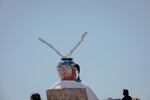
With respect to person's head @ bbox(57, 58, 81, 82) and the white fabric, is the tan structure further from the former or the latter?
person's head @ bbox(57, 58, 81, 82)

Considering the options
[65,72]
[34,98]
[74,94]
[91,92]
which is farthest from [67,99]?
[65,72]

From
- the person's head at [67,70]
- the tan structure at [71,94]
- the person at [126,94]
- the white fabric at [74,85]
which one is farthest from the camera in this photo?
the person's head at [67,70]

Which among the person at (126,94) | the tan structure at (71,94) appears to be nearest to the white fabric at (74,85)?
the tan structure at (71,94)

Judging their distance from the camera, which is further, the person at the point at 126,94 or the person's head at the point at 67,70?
the person's head at the point at 67,70

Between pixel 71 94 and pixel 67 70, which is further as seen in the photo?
pixel 67 70

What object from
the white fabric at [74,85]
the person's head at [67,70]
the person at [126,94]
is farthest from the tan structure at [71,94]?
the person's head at [67,70]

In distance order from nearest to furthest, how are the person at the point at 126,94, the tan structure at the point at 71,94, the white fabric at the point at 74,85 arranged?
the tan structure at the point at 71,94 → the person at the point at 126,94 → the white fabric at the point at 74,85

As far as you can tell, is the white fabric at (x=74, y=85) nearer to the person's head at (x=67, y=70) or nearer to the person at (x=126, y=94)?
the person's head at (x=67, y=70)

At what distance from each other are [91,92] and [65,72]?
7.13 feet

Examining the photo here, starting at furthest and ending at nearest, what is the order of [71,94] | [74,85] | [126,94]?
[74,85] → [126,94] → [71,94]

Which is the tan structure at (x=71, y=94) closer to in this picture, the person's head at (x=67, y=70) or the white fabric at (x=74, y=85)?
the white fabric at (x=74, y=85)

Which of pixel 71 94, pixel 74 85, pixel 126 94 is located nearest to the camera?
pixel 71 94

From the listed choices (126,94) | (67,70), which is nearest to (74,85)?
(67,70)

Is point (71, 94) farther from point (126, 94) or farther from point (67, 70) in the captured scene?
point (67, 70)
